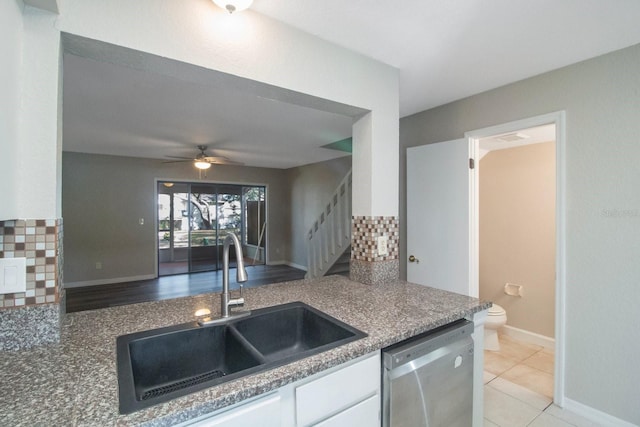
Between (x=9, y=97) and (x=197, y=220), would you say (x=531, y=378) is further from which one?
(x=197, y=220)

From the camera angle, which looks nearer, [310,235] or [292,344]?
[292,344]

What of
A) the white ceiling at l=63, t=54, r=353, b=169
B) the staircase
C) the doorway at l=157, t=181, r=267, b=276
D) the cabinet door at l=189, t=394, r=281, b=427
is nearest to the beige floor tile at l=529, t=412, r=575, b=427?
the cabinet door at l=189, t=394, r=281, b=427

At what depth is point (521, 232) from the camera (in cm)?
329

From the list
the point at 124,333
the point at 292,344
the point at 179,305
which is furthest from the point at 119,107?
the point at 292,344

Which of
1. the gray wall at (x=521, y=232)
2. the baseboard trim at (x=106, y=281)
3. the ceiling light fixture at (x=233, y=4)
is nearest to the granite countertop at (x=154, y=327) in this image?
the ceiling light fixture at (x=233, y=4)

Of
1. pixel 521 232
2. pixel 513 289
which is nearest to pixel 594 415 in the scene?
pixel 513 289

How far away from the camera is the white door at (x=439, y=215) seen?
253 cm

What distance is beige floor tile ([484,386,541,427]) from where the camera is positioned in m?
1.96

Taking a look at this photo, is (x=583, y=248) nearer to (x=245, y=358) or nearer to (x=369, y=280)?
(x=369, y=280)

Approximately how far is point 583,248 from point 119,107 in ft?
13.9

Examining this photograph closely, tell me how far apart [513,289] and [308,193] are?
182 inches

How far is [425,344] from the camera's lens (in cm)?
126

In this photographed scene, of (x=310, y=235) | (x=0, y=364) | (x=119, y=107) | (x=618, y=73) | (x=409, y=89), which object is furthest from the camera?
(x=310, y=235)

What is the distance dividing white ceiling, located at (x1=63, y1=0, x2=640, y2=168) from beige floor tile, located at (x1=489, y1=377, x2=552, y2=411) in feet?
7.92
